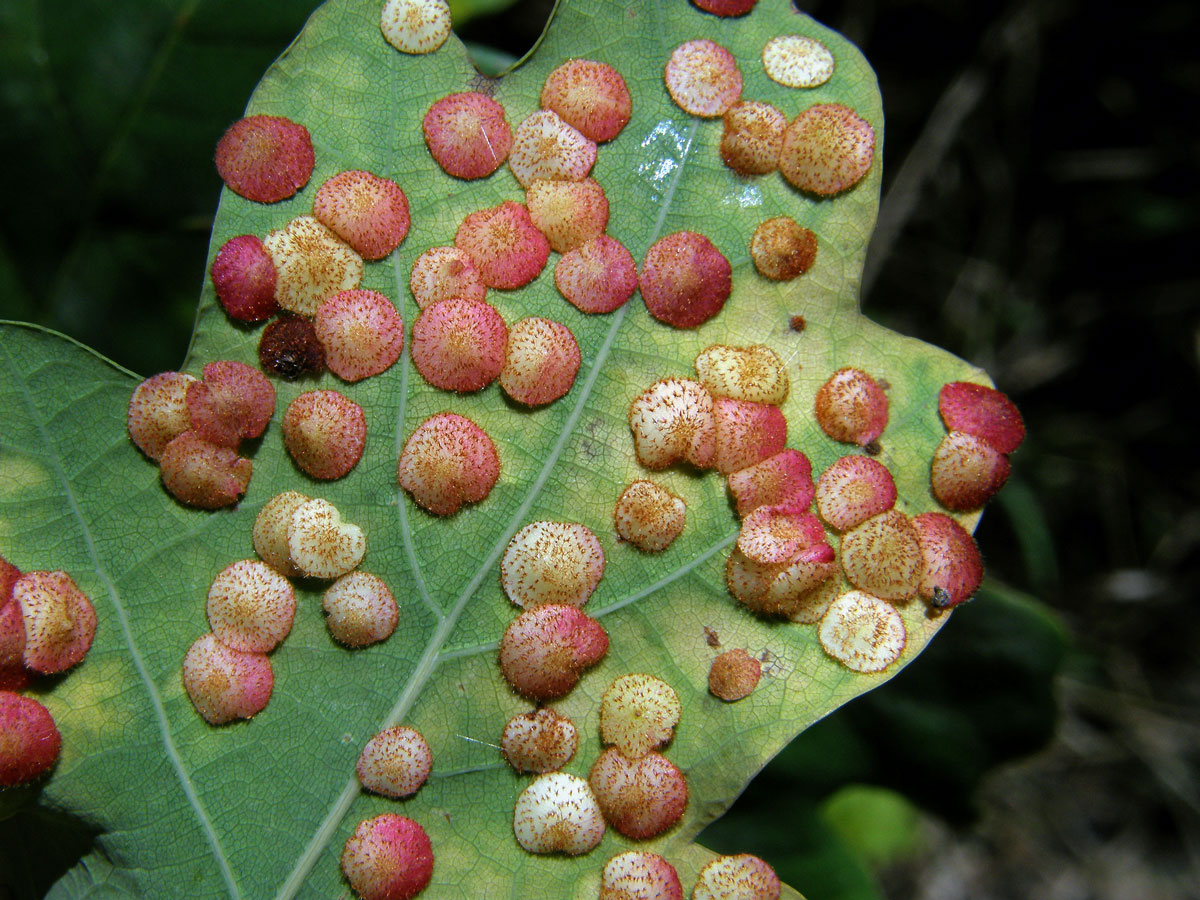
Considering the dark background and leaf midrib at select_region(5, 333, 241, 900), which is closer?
leaf midrib at select_region(5, 333, 241, 900)

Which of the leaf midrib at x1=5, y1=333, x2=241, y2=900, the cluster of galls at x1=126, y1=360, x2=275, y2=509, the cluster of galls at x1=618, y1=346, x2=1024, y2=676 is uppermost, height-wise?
the cluster of galls at x1=618, y1=346, x2=1024, y2=676

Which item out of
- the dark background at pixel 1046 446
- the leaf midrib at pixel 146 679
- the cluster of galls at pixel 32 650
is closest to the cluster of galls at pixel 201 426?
the leaf midrib at pixel 146 679

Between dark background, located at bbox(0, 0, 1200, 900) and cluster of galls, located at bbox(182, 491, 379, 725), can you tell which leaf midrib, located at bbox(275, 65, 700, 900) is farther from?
dark background, located at bbox(0, 0, 1200, 900)

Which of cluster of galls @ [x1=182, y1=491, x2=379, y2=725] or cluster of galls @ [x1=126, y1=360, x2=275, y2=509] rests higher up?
cluster of galls @ [x1=126, y1=360, x2=275, y2=509]

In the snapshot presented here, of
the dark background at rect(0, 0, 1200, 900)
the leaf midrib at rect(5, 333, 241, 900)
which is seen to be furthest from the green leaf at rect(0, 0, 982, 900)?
the dark background at rect(0, 0, 1200, 900)

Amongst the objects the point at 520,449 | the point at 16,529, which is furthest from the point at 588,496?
the point at 16,529

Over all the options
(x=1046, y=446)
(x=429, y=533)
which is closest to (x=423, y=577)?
(x=429, y=533)

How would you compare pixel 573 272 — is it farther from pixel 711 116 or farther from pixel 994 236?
pixel 994 236
